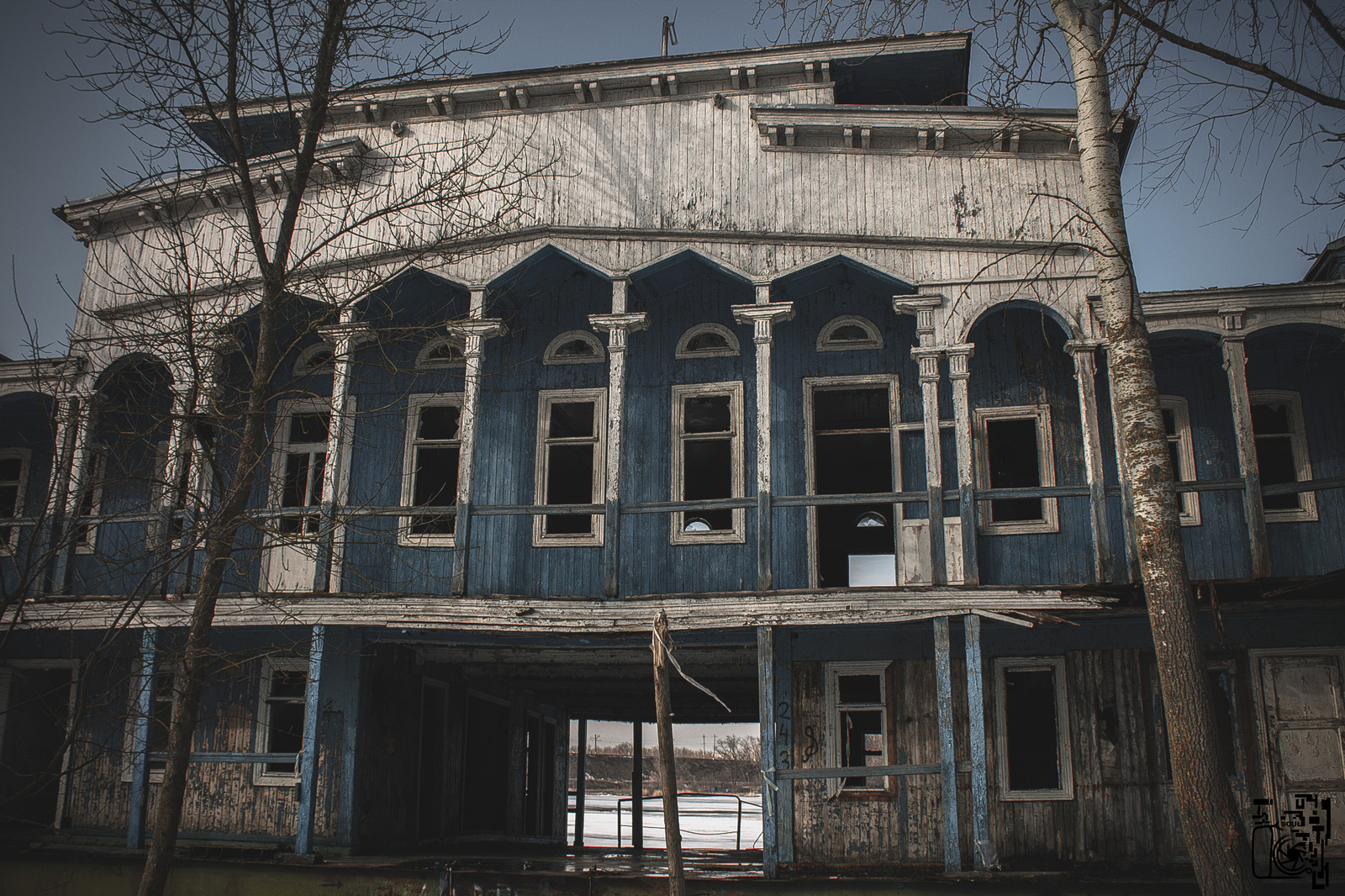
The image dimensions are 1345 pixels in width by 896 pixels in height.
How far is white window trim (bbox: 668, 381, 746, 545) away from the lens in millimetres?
13680

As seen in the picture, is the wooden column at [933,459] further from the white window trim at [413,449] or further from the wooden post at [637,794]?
the wooden post at [637,794]

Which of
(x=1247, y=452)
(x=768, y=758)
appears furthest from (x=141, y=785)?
(x=1247, y=452)

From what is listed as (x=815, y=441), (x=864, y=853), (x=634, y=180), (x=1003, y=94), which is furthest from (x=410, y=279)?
(x=864, y=853)

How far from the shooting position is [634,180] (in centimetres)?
1352

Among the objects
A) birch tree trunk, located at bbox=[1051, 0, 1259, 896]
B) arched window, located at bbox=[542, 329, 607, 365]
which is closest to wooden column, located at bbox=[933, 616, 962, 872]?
birch tree trunk, located at bbox=[1051, 0, 1259, 896]

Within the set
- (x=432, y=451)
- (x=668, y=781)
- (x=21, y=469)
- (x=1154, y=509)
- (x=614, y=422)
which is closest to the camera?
(x=1154, y=509)

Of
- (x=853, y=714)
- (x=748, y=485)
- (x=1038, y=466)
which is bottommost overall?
(x=853, y=714)

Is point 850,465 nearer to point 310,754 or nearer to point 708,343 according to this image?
point 708,343

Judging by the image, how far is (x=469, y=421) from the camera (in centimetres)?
1259

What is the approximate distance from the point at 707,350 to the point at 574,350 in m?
2.00

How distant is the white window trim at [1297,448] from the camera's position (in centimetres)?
1298

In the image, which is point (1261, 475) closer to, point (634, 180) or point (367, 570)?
point (634, 180)

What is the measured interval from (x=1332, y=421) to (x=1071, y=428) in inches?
135

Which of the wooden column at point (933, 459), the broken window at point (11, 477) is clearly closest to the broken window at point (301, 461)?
the broken window at point (11, 477)
